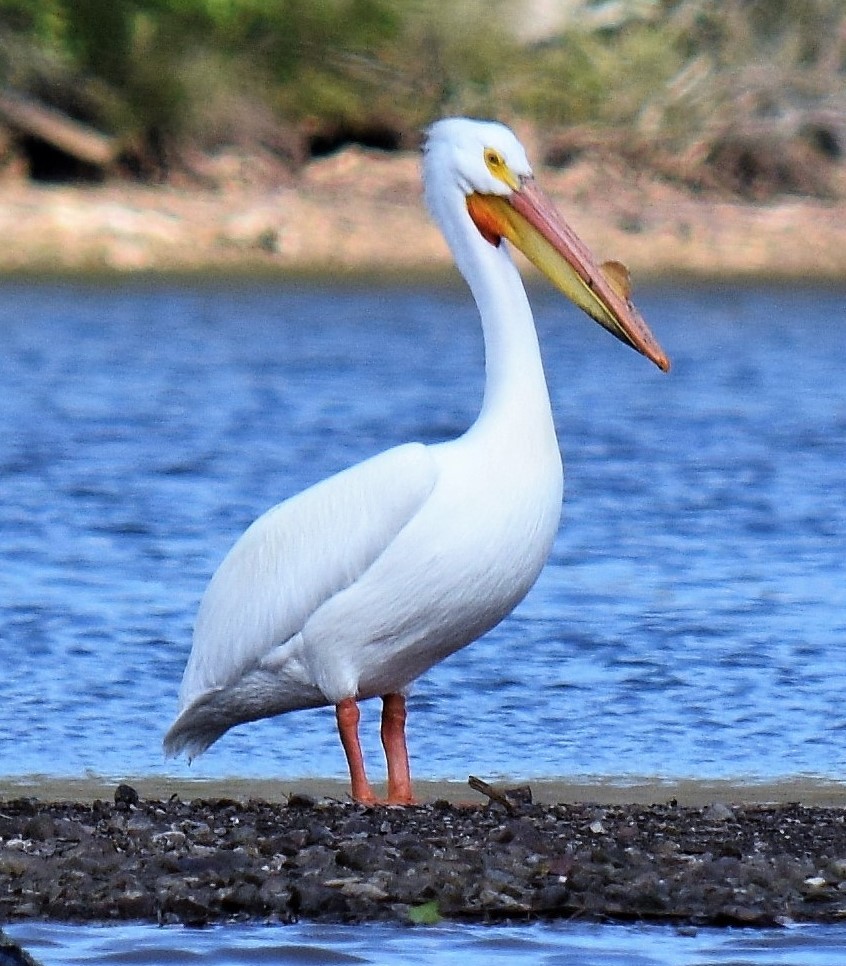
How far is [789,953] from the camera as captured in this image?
429cm

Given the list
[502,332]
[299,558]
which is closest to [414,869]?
[299,558]

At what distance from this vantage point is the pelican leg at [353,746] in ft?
18.5

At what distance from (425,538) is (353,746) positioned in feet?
1.82

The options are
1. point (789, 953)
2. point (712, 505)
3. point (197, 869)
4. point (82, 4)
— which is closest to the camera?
point (789, 953)

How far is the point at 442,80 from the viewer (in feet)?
103

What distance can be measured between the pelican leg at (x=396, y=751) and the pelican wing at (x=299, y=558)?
340 mm

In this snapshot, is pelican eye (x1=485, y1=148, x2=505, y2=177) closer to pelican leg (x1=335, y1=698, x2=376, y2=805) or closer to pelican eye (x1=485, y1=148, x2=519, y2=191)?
pelican eye (x1=485, y1=148, x2=519, y2=191)

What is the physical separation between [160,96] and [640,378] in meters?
12.3

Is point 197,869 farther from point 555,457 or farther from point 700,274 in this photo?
point 700,274

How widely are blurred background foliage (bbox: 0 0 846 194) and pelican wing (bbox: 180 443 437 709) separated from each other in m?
24.6

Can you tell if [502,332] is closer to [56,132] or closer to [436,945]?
[436,945]

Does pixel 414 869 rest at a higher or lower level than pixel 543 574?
lower

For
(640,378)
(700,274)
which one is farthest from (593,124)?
(640,378)

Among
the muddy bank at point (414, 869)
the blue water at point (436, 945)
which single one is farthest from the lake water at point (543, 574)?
the blue water at point (436, 945)
